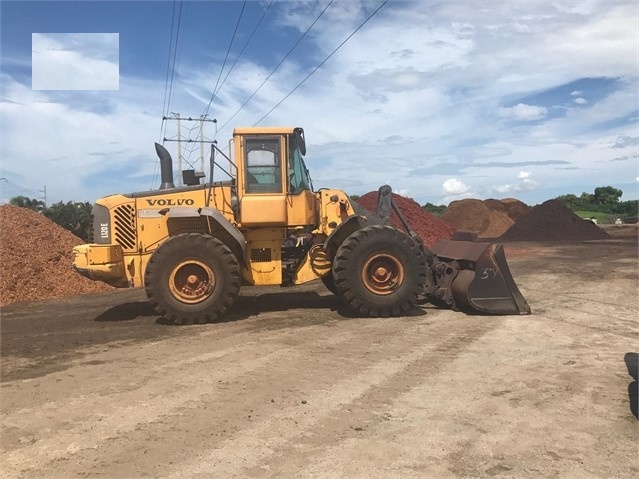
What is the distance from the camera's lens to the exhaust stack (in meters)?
8.77

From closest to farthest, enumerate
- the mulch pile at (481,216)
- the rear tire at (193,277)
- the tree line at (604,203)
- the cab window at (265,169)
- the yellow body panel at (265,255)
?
the rear tire at (193,277) < the cab window at (265,169) < the yellow body panel at (265,255) < the mulch pile at (481,216) < the tree line at (604,203)

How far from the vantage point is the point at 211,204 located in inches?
327

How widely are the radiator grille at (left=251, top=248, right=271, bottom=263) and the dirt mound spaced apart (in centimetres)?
2237

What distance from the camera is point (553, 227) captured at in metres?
28.0

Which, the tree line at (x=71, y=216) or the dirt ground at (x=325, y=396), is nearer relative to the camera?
the dirt ground at (x=325, y=396)

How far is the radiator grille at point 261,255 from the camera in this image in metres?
8.33

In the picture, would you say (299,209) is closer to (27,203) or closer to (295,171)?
(295,171)

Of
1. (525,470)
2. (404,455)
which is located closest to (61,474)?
(404,455)

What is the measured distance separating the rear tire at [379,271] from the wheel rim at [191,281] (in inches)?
76.2

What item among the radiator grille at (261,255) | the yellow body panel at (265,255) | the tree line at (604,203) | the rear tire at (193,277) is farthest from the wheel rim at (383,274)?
the tree line at (604,203)

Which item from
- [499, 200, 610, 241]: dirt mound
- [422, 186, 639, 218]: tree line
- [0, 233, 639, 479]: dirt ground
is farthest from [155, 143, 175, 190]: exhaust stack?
[422, 186, 639, 218]: tree line

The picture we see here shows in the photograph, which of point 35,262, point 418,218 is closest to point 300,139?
point 35,262

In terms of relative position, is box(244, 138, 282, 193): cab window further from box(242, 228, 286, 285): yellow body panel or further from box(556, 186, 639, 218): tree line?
box(556, 186, 639, 218): tree line

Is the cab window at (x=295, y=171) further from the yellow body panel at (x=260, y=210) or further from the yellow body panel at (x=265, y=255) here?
the yellow body panel at (x=265, y=255)
